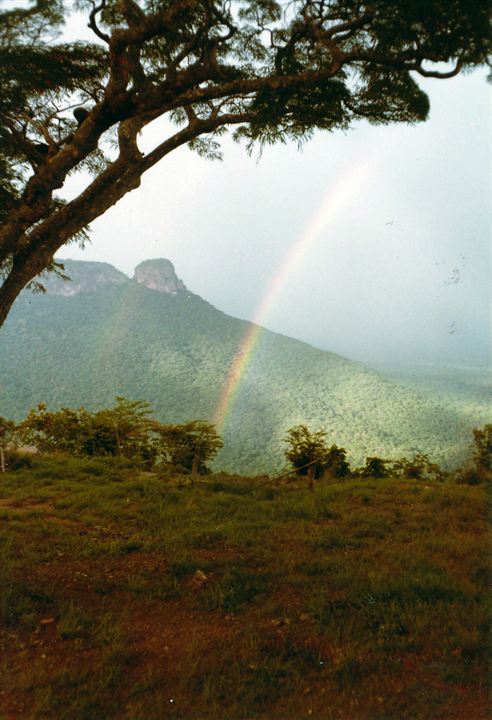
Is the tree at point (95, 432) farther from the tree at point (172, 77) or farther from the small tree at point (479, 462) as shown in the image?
the small tree at point (479, 462)

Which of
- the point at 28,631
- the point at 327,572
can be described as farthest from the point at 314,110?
the point at 28,631

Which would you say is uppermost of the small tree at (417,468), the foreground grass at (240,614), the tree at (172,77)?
the tree at (172,77)

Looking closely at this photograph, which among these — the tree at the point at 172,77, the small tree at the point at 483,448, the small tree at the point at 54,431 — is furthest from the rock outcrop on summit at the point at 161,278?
the tree at the point at 172,77

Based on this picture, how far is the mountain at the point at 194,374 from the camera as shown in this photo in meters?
56.7

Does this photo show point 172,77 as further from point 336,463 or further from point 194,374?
point 194,374

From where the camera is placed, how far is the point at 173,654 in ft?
10.3

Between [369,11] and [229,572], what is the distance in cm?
666

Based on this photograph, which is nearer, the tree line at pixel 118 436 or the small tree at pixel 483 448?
the tree line at pixel 118 436

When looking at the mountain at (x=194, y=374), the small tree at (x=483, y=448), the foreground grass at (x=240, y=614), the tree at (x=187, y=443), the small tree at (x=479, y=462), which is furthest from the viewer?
the mountain at (x=194, y=374)

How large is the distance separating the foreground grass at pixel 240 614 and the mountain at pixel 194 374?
1204 inches

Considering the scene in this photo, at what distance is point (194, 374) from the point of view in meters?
83.8

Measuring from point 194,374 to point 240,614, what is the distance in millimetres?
80777

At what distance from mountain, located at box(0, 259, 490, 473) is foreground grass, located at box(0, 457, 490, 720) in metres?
30.6

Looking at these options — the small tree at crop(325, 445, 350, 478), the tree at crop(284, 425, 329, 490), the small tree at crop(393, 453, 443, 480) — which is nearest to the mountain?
the tree at crop(284, 425, 329, 490)
